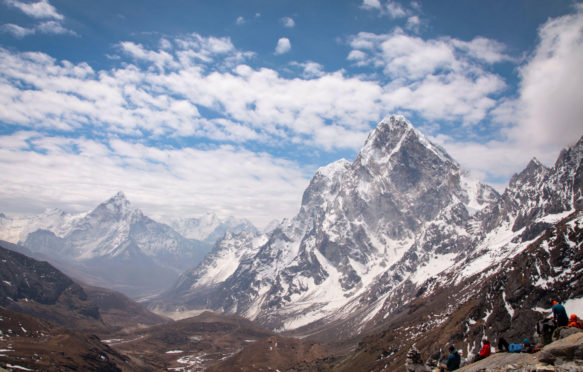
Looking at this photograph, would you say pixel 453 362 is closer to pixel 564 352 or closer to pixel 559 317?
pixel 559 317

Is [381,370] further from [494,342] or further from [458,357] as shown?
[458,357]

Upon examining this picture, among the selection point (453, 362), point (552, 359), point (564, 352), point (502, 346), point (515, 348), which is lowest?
point (453, 362)

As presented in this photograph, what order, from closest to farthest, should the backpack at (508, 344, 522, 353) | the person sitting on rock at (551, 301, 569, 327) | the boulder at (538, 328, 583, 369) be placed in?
the boulder at (538, 328, 583, 369)
the backpack at (508, 344, 522, 353)
the person sitting on rock at (551, 301, 569, 327)

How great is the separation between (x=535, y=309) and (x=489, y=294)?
147ft

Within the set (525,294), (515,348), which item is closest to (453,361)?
(515,348)

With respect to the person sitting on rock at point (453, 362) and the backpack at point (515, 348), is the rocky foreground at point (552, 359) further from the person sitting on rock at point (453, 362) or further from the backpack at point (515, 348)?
the person sitting on rock at point (453, 362)

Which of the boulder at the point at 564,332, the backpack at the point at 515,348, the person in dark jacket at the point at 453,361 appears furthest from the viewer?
the person in dark jacket at the point at 453,361

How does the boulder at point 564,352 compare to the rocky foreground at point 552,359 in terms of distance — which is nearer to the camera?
the rocky foreground at point 552,359

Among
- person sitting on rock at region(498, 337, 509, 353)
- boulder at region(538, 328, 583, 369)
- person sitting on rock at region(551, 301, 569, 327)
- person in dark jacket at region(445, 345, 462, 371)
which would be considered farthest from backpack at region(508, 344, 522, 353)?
person in dark jacket at region(445, 345, 462, 371)

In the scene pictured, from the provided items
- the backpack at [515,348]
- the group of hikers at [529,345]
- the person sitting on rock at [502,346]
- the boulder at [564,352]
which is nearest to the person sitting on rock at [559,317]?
the group of hikers at [529,345]

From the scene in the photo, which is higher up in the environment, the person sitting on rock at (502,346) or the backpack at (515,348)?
the backpack at (515,348)

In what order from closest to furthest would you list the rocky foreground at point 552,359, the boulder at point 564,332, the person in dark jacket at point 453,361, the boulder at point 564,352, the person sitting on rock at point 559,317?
the rocky foreground at point 552,359, the boulder at point 564,352, the boulder at point 564,332, the person sitting on rock at point 559,317, the person in dark jacket at point 453,361

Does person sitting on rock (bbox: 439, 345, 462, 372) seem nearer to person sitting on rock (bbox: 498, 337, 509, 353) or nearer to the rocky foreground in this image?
person sitting on rock (bbox: 498, 337, 509, 353)

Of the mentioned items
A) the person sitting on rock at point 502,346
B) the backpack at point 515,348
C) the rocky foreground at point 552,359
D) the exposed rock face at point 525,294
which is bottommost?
the exposed rock face at point 525,294
